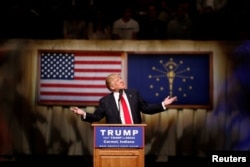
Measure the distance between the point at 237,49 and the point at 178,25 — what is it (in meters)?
1.00

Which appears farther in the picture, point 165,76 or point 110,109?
point 165,76

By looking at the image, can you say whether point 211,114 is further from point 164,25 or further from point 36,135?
point 36,135

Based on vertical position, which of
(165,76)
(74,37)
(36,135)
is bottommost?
(36,135)

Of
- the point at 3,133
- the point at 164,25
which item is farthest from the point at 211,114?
the point at 3,133

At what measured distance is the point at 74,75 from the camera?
948 centimetres

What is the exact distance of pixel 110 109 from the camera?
724 centimetres

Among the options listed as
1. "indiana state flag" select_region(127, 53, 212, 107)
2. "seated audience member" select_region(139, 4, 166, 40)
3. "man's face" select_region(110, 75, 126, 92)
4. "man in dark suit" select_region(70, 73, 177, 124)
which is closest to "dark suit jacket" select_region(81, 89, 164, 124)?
"man in dark suit" select_region(70, 73, 177, 124)

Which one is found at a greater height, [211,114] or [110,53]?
[110,53]

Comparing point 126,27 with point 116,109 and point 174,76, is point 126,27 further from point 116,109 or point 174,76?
point 116,109

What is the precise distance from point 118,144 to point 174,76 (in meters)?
2.97

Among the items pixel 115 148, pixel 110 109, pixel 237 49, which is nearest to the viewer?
pixel 115 148

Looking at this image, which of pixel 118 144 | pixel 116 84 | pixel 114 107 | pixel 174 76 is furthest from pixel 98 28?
pixel 118 144

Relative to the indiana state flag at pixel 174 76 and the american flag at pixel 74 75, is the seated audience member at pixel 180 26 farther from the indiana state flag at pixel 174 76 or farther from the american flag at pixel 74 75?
the american flag at pixel 74 75

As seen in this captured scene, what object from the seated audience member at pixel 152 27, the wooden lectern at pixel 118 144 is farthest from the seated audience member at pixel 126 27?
the wooden lectern at pixel 118 144
